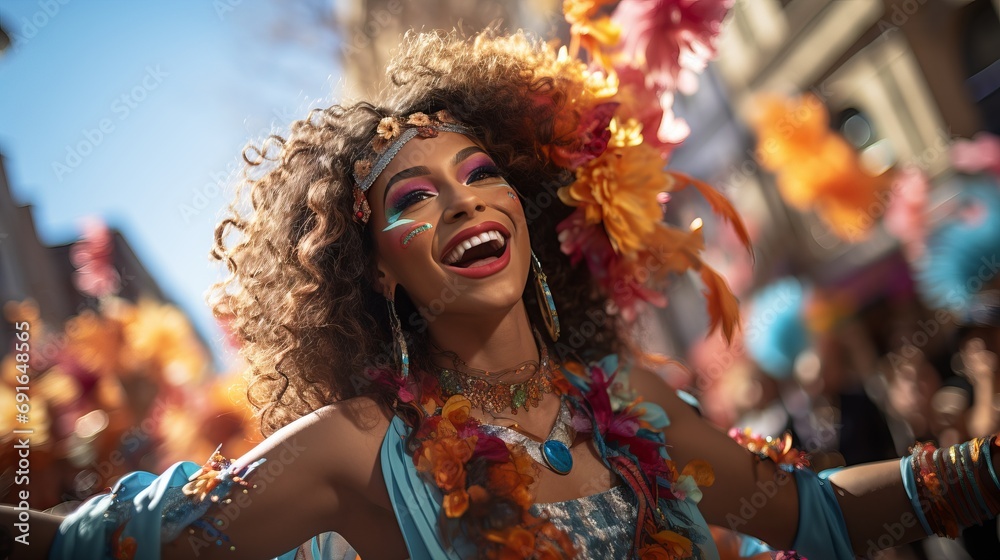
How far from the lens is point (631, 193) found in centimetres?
217

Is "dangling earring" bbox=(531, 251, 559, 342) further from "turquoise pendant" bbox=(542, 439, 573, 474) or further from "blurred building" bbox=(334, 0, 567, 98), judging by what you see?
"blurred building" bbox=(334, 0, 567, 98)

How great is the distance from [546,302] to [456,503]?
63 cm

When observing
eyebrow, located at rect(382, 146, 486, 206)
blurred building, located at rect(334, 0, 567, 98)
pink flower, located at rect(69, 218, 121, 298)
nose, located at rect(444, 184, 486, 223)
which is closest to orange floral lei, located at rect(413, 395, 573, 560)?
nose, located at rect(444, 184, 486, 223)

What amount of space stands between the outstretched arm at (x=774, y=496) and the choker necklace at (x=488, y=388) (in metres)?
0.41

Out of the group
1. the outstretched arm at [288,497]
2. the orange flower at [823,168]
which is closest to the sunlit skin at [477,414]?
the outstretched arm at [288,497]

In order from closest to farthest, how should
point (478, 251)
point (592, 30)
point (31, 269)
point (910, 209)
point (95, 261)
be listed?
point (478, 251), point (592, 30), point (31, 269), point (95, 261), point (910, 209)

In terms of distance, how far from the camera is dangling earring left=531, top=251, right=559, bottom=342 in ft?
6.83

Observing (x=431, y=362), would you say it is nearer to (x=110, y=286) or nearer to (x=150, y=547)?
(x=150, y=547)

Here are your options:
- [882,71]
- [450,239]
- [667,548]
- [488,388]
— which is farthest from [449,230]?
[882,71]

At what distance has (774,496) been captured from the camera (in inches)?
81.7

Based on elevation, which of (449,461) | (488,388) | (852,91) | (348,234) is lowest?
(449,461)

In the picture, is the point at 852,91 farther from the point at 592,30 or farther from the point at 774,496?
the point at 774,496

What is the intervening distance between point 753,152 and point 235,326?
352 inches

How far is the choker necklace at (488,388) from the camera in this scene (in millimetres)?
1954
